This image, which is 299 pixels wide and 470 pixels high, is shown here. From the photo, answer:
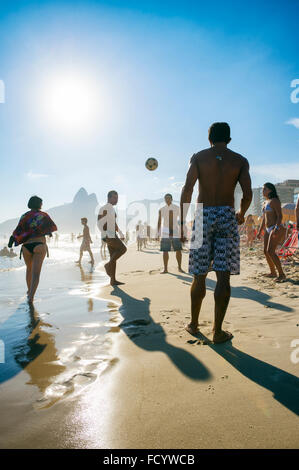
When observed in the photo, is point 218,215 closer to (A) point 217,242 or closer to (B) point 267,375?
(A) point 217,242

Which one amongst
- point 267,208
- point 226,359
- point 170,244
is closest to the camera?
point 226,359

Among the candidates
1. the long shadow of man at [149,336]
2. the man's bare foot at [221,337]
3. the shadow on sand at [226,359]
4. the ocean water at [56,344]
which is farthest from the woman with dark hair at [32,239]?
the man's bare foot at [221,337]

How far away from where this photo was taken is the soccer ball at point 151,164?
11.7 m

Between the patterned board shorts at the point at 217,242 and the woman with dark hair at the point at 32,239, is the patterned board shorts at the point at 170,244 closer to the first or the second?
the woman with dark hair at the point at 32,239

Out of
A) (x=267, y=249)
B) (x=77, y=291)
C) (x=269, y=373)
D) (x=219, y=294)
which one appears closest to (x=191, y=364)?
(x=269, y=373)

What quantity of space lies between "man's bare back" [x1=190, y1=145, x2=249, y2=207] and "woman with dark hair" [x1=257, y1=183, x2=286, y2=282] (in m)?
3.44

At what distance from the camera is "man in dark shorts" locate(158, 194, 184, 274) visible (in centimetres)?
741

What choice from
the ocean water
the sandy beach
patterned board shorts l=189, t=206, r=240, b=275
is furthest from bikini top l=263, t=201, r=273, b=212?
the ocean water

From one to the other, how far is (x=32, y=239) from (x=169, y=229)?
392 centimetres

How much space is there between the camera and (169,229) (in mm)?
7500

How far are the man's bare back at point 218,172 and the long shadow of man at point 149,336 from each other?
4.68ft

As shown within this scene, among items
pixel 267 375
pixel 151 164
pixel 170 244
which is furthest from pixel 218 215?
pixel 151 164

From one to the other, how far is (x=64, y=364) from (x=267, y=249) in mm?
4929
